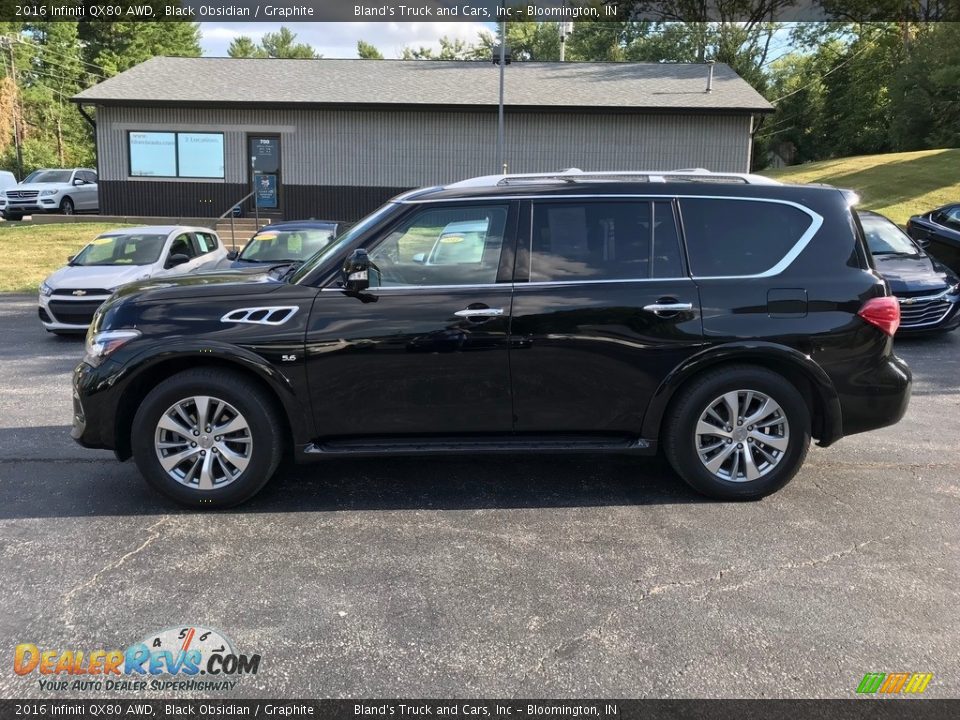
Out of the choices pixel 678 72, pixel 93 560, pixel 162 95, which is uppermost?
pixel 678 72

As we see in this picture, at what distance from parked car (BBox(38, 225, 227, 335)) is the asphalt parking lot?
5.18 metres

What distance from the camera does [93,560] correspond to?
3.96 m

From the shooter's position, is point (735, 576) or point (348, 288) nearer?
point (735, 576)

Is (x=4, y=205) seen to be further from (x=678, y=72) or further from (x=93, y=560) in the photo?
(x=93, y=560)

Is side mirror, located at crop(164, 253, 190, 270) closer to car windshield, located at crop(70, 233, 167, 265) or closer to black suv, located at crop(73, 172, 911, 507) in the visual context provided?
car windshield, located at crop(70, 233, 167, 265)

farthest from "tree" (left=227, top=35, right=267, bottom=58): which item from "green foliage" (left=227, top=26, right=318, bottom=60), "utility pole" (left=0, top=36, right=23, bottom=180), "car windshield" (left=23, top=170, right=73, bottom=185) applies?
"car windshield" (left=23, top=170, right=73, bottom=185)

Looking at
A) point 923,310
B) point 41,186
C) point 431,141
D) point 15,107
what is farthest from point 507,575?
point 15,107

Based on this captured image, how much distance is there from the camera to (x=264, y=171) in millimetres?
23375

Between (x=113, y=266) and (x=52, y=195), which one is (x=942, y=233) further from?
(x=52, y=195)

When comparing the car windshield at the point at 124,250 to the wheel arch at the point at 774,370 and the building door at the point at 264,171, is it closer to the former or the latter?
the wheel arch at the point at 774,370

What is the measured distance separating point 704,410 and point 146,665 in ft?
10.4

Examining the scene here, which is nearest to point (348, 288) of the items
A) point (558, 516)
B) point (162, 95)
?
point (558, 516)

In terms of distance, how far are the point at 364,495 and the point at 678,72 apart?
24735mm

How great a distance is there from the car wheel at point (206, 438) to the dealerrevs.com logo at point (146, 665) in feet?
4.51
